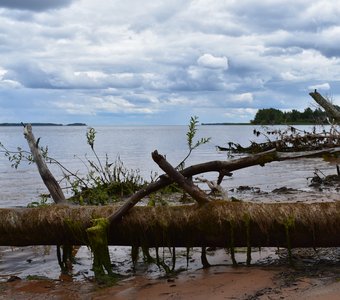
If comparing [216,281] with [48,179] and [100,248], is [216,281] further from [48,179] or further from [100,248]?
[48,179]

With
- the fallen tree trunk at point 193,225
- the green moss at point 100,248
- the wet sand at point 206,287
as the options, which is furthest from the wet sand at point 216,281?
the fallen tree trunk at point 193,225

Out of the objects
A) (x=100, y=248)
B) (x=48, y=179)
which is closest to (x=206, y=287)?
(x=100, y=248)

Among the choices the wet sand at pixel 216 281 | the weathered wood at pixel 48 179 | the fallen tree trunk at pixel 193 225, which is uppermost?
the weathered wood at pixel 48 179

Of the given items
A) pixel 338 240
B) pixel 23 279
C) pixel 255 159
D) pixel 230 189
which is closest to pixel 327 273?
pixel 338 240

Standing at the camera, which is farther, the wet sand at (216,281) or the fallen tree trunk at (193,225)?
the fallen tree trunk at (193,225)

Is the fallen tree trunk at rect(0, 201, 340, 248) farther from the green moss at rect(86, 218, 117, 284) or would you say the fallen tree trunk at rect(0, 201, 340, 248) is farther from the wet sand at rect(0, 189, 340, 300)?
the wet sand at rect(0, 189, 340, 300)

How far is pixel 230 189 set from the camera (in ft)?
52.7

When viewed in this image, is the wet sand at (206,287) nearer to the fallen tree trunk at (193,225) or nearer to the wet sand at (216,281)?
the wet sand at (216,281)

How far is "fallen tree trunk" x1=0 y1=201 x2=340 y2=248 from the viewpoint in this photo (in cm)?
600

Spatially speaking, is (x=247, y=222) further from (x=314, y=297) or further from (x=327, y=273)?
(x=314, y=297)

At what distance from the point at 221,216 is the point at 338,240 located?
1436 millimetres

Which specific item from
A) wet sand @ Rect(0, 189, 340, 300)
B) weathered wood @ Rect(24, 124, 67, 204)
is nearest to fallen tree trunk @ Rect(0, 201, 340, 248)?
wet sand @ Rect(0, 189, 340, 300)

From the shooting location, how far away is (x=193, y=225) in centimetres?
616

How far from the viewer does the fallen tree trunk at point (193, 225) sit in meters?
6.00
